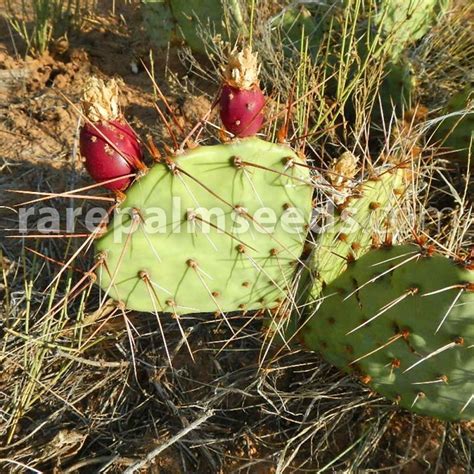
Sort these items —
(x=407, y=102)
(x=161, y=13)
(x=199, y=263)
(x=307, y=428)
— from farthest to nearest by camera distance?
1. (x=161, y=13)
2. (x=407, y=102)
3. (x=307, y=428)
4. (x=199, y=263)

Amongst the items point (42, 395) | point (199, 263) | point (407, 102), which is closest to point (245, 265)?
point (199, 263)

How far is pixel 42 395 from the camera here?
161cm

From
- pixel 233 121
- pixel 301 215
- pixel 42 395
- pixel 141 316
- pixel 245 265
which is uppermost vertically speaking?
pixel 233 121

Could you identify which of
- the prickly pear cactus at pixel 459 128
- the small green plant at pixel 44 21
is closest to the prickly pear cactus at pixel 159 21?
the small green plant at pixel 44 21

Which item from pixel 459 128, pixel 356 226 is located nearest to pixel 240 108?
pixel 356 226

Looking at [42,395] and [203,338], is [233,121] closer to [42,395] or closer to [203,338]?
[203,338]

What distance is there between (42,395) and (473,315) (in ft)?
3.53

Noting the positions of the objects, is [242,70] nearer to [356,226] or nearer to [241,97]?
[241,97]

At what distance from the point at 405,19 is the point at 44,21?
1.36m

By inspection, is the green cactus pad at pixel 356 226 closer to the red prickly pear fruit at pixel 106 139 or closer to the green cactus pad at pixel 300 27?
the red prickly pear fruit at pixel 106 139

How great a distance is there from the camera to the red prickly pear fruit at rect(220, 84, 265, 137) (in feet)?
3.97

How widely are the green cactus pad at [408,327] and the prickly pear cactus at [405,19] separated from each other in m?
1.03

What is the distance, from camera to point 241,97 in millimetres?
1209

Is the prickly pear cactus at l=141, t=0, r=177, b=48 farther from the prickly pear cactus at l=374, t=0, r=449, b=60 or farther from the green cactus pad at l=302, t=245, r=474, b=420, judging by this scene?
the green cactus pad at l=302, t=245, r=474, b=420
